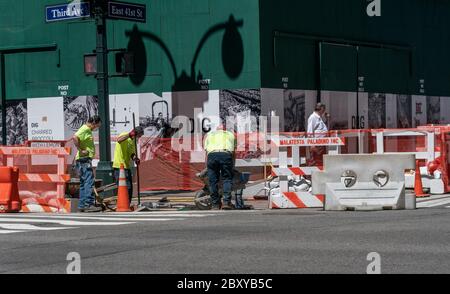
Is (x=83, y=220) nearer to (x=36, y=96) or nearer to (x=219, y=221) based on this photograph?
(x=219, y=221)

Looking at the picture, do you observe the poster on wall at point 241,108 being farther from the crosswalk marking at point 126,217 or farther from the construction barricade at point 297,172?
the crosswalk marking at point 126,217

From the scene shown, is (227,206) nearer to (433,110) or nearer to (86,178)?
(86,178)

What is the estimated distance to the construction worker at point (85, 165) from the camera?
19.5 m

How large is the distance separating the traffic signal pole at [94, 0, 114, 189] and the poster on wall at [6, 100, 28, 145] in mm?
9533

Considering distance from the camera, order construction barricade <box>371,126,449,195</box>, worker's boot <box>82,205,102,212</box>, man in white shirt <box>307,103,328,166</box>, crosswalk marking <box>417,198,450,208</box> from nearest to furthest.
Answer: crosswalk marking <box>417,198,450,208</box>, worker's boot <box>82,205,102,212</box>, man in white shirt <box>307,103,328,166</box>, construction barricade <box>371,126,449,195</box>

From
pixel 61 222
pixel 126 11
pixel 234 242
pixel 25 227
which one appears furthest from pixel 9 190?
pixel 234 242

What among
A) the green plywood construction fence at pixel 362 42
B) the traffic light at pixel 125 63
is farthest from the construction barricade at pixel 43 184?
the green plywood construction fence at pixel 362 42

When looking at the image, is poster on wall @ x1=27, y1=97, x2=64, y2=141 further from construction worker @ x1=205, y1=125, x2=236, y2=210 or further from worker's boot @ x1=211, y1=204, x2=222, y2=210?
construction worker @ x1=205, y1=125, x2=236, y2=210

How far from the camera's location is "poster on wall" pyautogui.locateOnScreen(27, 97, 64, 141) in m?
32.4

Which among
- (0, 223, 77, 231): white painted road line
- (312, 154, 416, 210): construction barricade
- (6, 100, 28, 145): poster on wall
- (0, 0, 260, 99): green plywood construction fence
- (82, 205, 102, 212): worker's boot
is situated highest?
(0, 0, 260, 99): green plywood construction fence

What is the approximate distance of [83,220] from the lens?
17203mm

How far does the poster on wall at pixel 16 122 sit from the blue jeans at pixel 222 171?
15.2m

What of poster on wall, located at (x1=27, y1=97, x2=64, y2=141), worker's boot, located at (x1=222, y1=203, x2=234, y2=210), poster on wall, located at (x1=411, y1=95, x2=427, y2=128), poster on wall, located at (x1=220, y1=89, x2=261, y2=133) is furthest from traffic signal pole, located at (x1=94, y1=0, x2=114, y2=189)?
poster on wall, located at (x1=411, y1=95, x2=427, y2=128)

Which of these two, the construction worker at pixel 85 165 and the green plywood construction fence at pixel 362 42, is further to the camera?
the green plywood construction fence at pixel 362 42
